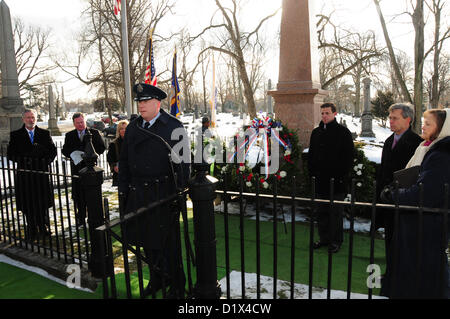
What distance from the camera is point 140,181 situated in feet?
10.6

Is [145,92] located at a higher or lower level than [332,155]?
higher

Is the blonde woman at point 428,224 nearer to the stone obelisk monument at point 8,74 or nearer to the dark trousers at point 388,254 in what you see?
the dark trousers at point 388,254

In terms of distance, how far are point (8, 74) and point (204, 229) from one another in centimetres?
1237

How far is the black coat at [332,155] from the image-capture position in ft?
15.0

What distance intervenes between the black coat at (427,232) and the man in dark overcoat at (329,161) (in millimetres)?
1677

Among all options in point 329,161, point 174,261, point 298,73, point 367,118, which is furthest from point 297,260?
point 367,118

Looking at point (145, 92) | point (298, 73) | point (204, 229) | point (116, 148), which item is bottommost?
point (204, 229)

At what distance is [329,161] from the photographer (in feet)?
15.1

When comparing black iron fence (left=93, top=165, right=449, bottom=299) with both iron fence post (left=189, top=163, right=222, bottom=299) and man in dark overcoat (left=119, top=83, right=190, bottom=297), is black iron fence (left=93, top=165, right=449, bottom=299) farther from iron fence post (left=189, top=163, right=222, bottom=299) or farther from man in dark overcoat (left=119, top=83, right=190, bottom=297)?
man in dark overcoat (left=119, top=83, right=190, bottom=297)

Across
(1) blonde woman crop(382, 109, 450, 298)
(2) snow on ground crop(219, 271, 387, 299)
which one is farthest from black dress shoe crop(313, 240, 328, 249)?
(1) blonde woman crop(382, 109, 450, 298)

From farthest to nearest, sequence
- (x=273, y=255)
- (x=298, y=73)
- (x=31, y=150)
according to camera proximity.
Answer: (x=298, y=73) < (x=31, y=150) < (x=273, y=255)

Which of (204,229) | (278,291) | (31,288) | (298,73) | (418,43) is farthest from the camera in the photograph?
(418,43)

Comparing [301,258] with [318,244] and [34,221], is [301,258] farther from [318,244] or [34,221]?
[34,221]
